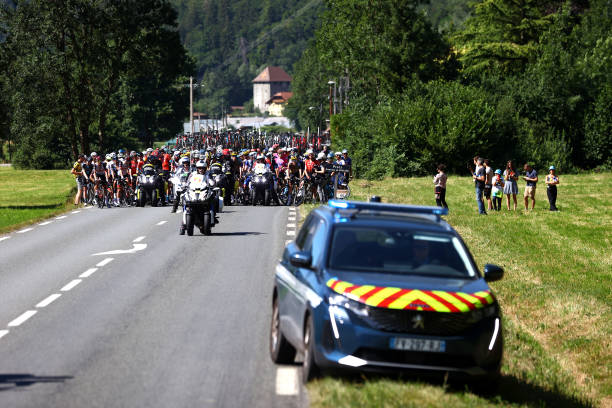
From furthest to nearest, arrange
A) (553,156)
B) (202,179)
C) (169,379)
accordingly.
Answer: (553,156)
(202,179)
(169,379)

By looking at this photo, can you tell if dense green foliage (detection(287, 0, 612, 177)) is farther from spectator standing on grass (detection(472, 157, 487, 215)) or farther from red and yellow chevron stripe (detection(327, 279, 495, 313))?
red and yellow chevron stripe (detection(327, 279, 495, 313))

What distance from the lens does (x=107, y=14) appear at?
66.5 metres

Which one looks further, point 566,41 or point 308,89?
point 308,89

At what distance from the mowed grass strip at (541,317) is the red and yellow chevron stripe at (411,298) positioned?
606 mm

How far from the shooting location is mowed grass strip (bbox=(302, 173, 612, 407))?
7879 mm

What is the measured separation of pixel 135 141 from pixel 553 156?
5043 cm

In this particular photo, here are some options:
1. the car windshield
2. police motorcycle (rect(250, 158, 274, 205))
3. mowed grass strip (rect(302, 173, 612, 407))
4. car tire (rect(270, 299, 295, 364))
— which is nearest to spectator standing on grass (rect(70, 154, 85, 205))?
police motorcycle (rect(250, 158, 274, 205))

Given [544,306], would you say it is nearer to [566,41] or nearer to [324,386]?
[324,386]

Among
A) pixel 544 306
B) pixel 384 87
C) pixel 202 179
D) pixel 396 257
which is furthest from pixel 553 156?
pixel 396 257

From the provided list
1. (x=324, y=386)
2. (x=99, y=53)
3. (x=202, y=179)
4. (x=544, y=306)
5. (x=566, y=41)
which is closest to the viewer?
(x=324, y=386)

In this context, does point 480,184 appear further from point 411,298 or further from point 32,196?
point 32,196

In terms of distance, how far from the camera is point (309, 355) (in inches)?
318

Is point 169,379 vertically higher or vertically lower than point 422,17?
lower

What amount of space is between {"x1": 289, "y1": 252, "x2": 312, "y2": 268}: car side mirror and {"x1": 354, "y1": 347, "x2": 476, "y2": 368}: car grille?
1020 millimetres
